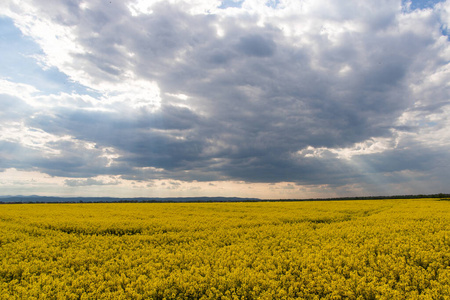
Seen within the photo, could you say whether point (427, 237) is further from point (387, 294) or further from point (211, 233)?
point (211, 233)

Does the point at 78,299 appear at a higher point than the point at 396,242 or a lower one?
lower

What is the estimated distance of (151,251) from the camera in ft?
40.2

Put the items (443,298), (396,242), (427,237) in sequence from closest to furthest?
(443,298) → (396,242) → (427,237)

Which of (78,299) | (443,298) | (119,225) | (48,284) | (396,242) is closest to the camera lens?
(443,298)

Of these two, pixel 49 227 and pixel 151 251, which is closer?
pixel 151 251

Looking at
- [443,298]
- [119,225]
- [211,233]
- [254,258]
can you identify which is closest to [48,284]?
[254,258]

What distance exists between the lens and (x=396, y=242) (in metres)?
11.9

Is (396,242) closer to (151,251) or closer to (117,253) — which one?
(151,251)

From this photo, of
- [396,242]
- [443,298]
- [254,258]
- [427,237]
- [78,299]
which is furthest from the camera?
[427,237]

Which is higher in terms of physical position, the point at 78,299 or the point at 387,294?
the point at 387,294

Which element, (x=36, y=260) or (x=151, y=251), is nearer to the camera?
(x=36, y=260)

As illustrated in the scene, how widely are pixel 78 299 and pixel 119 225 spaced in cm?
1140

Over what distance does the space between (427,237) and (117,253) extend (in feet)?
53.5

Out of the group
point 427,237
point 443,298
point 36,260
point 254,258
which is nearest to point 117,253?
point 36,260
